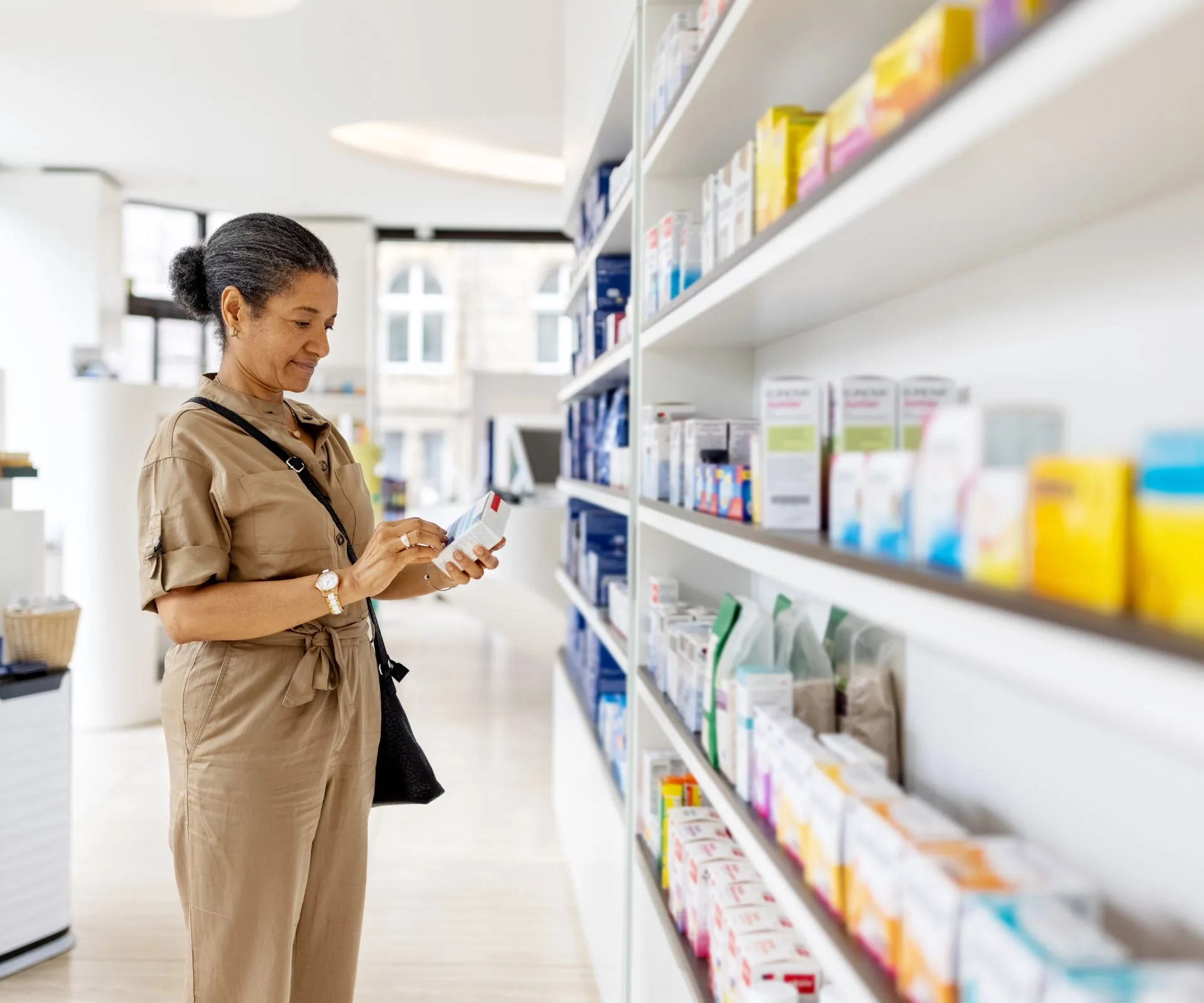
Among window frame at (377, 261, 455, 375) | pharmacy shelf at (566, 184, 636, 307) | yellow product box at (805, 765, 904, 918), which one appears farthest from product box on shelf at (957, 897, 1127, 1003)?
window frame at (377, 261, 455, 375)

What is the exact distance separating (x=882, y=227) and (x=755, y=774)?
785mm

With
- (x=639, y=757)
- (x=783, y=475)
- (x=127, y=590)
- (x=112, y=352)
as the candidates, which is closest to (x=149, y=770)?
(x=127, y=590)

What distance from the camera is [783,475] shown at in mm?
1293

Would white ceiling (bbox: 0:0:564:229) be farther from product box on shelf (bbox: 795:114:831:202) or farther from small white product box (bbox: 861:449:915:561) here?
small white product box (bbox: 861:449:915:561)

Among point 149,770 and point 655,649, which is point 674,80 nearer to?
point 655,649

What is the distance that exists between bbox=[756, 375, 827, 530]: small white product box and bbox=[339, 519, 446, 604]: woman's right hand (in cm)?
74

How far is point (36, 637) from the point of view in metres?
3.08

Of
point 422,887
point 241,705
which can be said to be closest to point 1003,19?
point 241,705

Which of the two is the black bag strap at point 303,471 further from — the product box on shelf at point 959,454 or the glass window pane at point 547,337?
the glass window pane at point 547,337

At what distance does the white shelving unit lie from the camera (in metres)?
0.64

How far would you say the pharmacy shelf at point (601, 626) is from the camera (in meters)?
2.60

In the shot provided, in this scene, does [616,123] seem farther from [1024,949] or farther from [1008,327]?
[1024,949]

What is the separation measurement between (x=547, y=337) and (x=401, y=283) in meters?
2.77

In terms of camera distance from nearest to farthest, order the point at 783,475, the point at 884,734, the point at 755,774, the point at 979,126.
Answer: the point at 979,126, the point at 783,475, the point at 755,774, the point at 884,734
